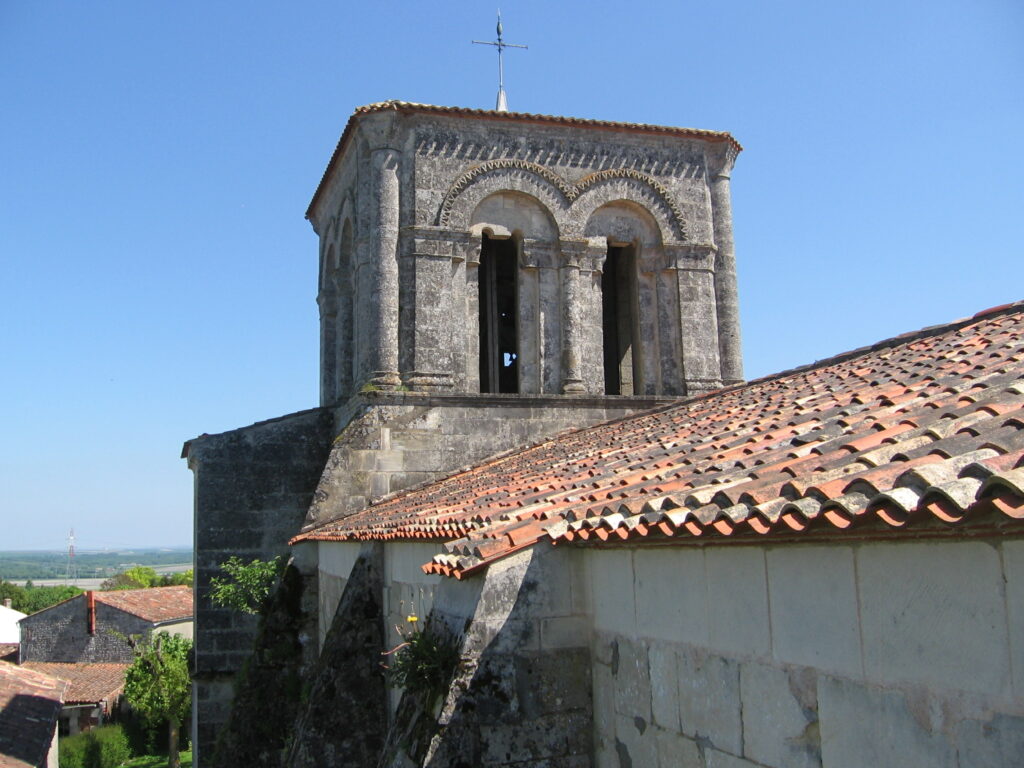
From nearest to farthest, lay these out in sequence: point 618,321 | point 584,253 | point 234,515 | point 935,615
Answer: point 935,615 → point 234,515 → point 584,253 → point 618,321

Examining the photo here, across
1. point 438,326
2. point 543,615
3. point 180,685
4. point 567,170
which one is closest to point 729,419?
point 543,615

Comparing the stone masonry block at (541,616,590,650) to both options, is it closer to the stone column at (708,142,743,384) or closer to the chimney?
the stone column at (708,142,743,384)

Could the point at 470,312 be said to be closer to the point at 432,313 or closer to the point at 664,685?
the point at 432,313

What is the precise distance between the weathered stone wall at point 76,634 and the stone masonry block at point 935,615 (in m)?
41.4

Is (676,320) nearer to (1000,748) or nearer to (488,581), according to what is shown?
(488,581)

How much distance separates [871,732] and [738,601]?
759mm

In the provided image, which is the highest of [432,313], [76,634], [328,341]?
[328,341]

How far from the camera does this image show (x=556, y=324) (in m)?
12.5

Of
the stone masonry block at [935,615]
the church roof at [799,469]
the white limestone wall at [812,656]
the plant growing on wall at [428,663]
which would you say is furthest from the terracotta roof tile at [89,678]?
the stone masonry block at [935,615]

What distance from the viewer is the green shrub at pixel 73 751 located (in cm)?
3253

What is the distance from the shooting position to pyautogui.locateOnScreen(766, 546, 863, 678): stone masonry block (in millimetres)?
3184

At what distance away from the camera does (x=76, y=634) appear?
40.3 meters

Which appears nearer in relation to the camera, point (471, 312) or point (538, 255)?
point (471, 312)

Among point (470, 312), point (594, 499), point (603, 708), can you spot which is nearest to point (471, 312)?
point (470, 312)
